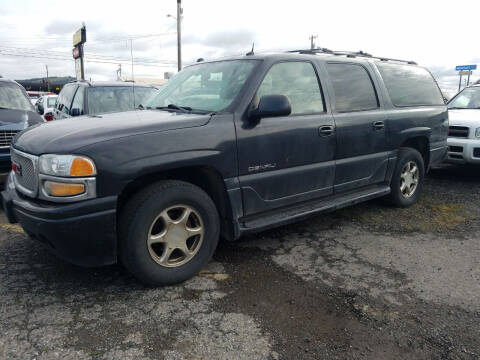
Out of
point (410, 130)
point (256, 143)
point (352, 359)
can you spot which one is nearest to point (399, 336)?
point (352, 359)

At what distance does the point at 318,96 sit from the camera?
3855mm

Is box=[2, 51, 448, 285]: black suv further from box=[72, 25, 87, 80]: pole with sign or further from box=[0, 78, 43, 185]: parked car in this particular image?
box=[72, 25, 87, 80]: pole with sign

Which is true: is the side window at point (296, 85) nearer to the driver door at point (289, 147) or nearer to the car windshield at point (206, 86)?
the driver door at point (289, 147)

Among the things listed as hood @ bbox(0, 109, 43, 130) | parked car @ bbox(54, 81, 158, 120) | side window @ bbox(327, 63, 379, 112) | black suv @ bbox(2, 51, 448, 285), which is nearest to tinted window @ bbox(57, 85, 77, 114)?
parked car @ bbox(54, 81, 158, 120)

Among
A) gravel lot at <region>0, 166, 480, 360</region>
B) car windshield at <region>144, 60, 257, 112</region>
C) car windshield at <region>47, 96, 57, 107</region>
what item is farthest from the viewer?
car windshield at <region>47, 96, 57, 107</region>

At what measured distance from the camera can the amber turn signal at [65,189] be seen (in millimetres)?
2586

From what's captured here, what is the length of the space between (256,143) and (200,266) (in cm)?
109

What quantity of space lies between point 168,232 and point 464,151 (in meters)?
5.51

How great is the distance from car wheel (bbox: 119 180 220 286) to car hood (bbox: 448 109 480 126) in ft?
17.3

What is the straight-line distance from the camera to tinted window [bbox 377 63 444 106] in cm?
468

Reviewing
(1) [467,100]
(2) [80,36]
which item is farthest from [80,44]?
(1) [467,100]

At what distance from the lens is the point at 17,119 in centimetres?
586

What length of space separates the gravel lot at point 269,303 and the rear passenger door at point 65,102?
3745 mm

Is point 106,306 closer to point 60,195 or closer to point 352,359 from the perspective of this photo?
point 60,195
